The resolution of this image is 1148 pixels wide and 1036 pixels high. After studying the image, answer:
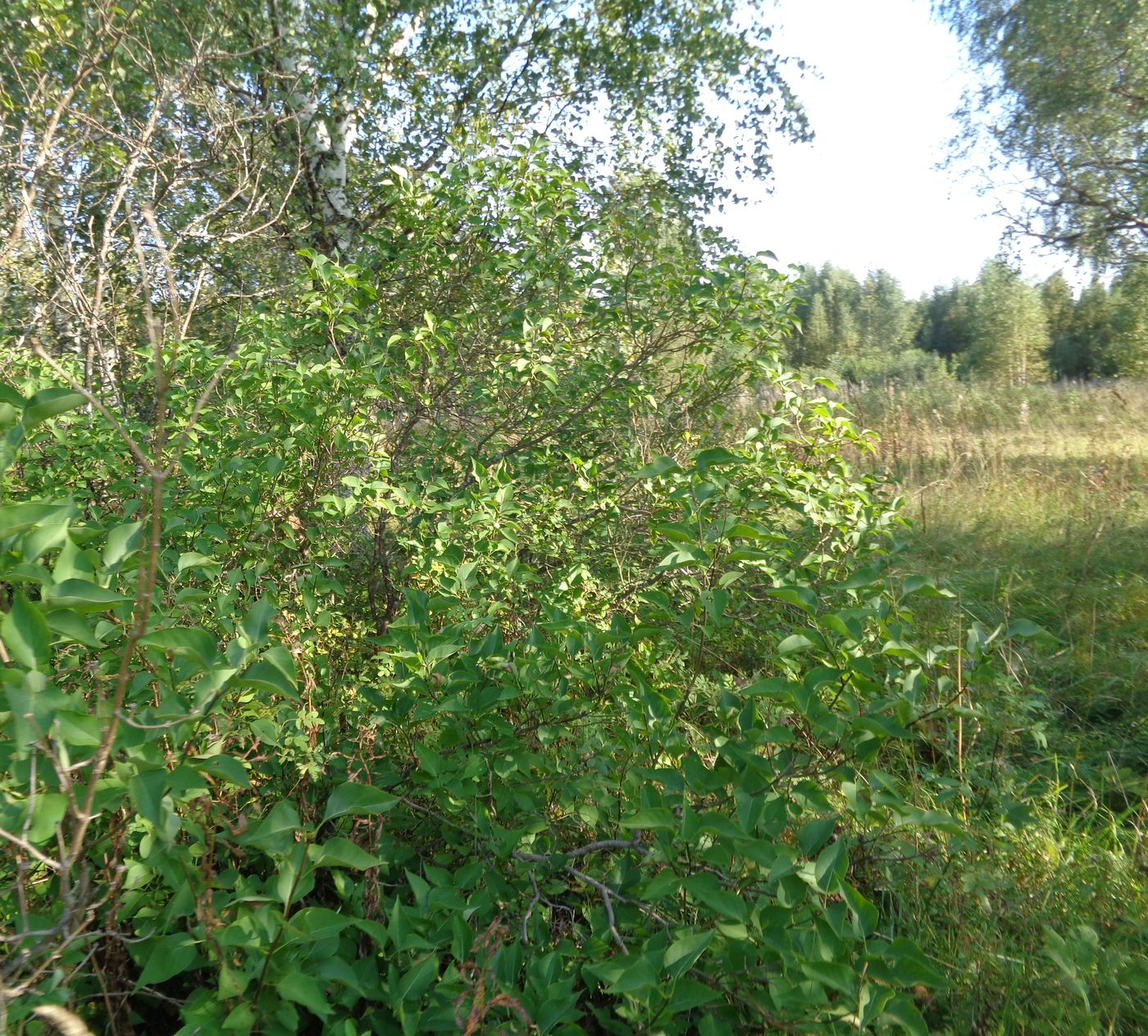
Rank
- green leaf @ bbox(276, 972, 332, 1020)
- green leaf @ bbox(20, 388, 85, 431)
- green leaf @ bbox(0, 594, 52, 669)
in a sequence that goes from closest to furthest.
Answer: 1. green leaf @ bbox(0, 594, 52, 669)
2. green leaf @ bbox(20, 388, 85, 431)
3. green leaf @ bbox(276, 972, 332, 1020)

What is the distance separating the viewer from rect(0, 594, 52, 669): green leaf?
93cm

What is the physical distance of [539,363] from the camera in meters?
3.03

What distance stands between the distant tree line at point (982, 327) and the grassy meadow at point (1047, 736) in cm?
200

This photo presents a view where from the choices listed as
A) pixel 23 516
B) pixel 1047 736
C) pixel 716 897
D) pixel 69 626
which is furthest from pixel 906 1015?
pixel 1047 736

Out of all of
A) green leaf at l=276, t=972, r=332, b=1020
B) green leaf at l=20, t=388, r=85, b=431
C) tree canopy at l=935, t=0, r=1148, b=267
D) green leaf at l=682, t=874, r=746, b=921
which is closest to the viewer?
green leaf at l=20, t=388, r=85, b=431

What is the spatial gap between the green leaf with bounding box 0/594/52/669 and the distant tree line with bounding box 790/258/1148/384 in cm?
288

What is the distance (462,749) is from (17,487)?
7.05 ft

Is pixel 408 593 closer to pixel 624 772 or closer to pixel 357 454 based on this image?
pixel 624 772

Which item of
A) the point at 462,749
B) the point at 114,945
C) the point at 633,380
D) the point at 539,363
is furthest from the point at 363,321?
the point at 114,945

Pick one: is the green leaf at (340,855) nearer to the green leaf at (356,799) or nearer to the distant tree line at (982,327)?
the green leaf at (356,799)

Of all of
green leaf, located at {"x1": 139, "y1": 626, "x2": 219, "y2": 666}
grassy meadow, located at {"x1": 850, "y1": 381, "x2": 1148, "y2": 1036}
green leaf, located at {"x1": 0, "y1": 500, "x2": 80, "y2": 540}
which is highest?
green leaf, located at {"x1": 0, "y1": 500, "x2": 80, "y2": 540}

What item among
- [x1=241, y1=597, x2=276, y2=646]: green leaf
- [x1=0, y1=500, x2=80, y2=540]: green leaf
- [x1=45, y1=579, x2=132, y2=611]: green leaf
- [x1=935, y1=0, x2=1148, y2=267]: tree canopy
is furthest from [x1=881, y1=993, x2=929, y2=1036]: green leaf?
[x1=935, y1=0, x2=1148, y2=267]: tree canopy

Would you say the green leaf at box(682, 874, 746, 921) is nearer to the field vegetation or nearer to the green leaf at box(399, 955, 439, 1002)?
the field vegetation

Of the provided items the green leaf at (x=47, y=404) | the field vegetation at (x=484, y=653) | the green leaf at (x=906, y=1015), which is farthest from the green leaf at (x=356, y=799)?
the green leaf at (x=906, y=1015)
